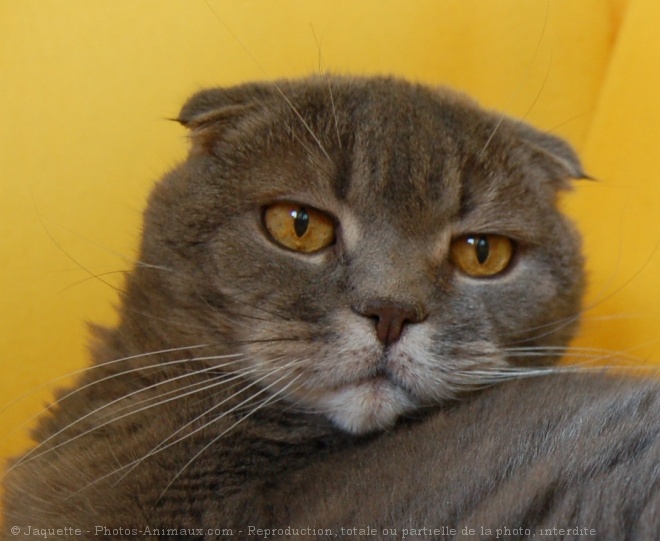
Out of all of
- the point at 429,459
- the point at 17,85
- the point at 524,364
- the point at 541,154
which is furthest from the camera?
the point at 17,85

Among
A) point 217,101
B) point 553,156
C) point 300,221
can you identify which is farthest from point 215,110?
point 553,156

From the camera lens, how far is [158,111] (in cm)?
170

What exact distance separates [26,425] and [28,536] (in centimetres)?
49

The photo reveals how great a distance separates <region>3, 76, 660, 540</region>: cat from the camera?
0.93 meters

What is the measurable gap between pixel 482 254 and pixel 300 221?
1.02ft

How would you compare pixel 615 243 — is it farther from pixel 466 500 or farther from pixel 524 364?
pixel 466 500

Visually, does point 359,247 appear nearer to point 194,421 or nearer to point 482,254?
point 482,254

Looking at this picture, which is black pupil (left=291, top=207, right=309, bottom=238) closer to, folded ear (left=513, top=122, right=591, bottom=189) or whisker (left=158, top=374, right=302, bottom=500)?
whisker (left=158, top=374, right=302, bottom=500)

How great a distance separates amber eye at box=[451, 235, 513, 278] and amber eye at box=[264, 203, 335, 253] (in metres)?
0.22

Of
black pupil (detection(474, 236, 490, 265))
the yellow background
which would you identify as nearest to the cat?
black pupil (detection(474, 236, 490, 265))

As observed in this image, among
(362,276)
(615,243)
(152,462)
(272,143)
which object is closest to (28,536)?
(152,462)

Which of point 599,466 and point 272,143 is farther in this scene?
point 272,143

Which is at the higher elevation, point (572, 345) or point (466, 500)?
point (572, 345)

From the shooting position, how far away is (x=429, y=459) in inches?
39.0
